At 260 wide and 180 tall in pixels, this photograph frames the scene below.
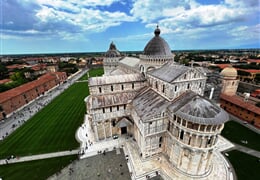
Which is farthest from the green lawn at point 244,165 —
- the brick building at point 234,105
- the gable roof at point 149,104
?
the gable roof at point 149,104

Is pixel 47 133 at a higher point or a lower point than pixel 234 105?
lower

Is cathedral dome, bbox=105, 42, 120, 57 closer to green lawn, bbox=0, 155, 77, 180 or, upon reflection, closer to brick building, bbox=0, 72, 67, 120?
brick building, bbox=0, 72, 67, 120

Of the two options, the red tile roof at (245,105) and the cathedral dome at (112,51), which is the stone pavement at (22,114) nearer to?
the cathedral dome at (112,51)

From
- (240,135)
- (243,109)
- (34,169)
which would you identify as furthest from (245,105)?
(34,169)

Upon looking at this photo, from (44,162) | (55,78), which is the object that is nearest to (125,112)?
(44,162)

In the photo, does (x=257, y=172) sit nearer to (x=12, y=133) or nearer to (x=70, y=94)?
(x=12, y=133)

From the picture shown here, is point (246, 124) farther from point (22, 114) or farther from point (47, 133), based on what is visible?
point (22, 114)

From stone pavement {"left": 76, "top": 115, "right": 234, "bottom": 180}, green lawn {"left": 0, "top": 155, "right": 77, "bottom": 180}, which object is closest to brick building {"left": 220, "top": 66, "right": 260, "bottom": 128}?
stone pavement {"left": 76, "top": 115, "right": 234, "bottom": 180}
